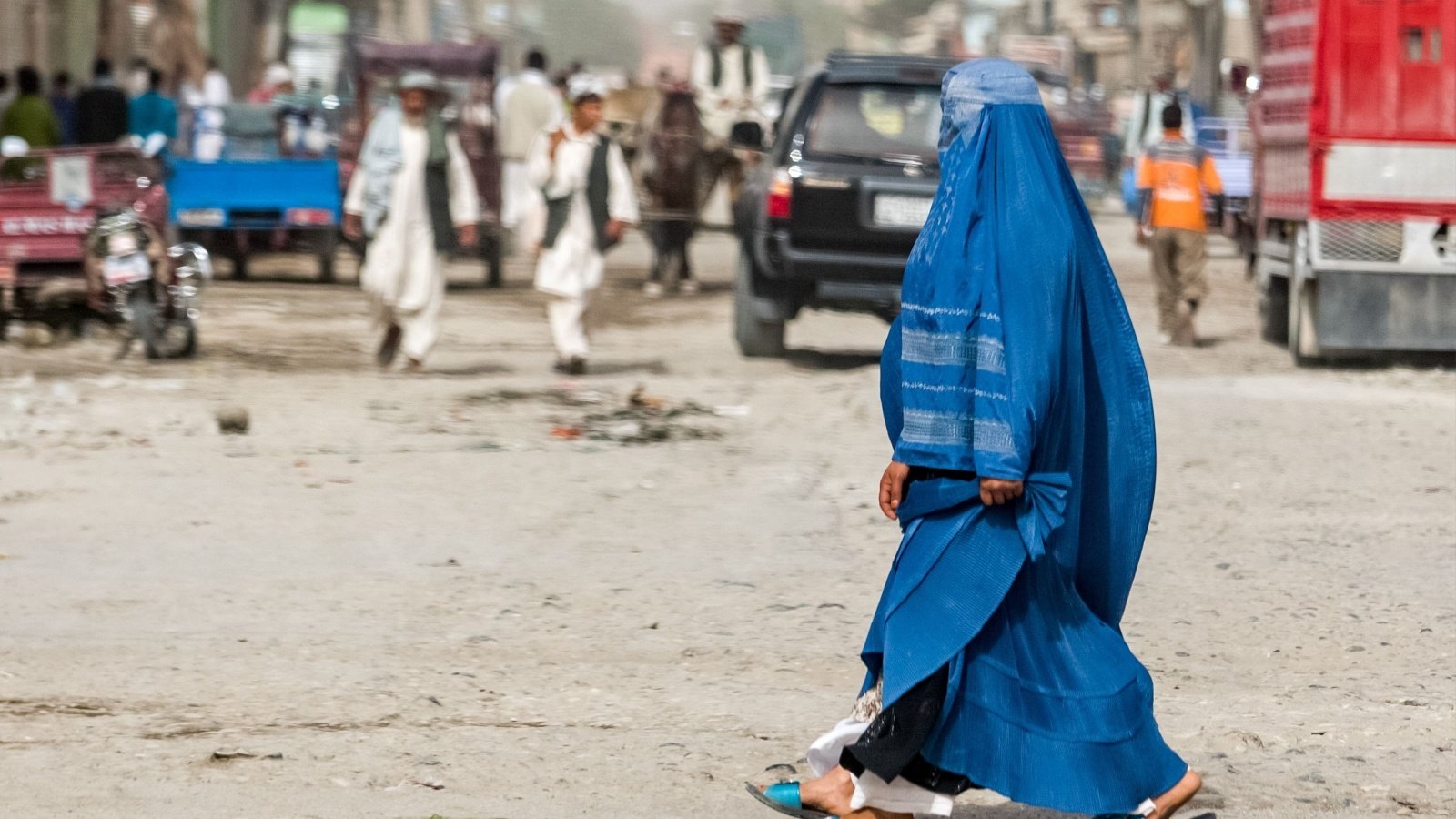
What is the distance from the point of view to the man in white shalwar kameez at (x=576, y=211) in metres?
13.3

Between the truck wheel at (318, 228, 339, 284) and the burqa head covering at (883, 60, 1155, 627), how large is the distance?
16.4 meters

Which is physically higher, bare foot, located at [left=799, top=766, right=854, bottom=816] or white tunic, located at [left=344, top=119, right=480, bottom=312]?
white tunic, located at [left=344, top=119, right=480, bottom=312]

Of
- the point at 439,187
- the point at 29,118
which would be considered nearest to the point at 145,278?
the point at 439,187

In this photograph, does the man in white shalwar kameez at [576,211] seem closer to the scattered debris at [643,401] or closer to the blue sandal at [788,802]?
the scattered debris at [643,401]

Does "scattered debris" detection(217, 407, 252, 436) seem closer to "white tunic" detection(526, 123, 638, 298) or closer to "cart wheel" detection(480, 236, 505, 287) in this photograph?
"white tunic" detection(526, 123, 638, 298)

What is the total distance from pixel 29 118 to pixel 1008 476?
52.4ft

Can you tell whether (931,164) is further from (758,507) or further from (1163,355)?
(758,507)

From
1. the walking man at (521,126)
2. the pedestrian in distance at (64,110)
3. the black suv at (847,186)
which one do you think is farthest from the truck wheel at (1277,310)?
the pedestrian in distance at (64,110)

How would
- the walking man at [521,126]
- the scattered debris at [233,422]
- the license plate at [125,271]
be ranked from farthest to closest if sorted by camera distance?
the walking man at [521,126], the license plate at [125,271], the scattered debris at [233,422]

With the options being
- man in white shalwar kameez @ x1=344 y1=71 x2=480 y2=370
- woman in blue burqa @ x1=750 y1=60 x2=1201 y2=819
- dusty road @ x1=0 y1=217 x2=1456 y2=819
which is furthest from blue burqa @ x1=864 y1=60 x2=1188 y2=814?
man in white shalwar kameez @ x1=344 y1=71 x2=480 y2=370

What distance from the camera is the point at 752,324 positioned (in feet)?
46.7

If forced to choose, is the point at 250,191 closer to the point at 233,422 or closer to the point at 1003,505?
the point at 233,422

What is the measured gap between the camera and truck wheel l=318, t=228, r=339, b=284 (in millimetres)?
20250

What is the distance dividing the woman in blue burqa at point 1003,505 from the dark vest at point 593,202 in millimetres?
9146
